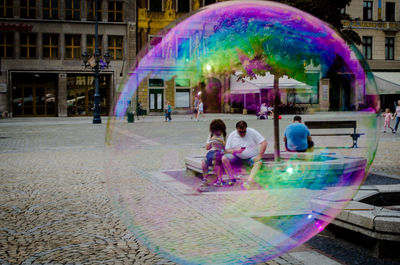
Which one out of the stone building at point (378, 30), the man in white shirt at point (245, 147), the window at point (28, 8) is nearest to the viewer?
the man in white shirt at point (245, 147)

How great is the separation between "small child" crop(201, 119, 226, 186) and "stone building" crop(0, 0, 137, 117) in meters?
34.2

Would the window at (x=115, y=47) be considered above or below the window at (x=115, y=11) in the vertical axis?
below

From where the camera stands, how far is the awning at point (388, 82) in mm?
40625

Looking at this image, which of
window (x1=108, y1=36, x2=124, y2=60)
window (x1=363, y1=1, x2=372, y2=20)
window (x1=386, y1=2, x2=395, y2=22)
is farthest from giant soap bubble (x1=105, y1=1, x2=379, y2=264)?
window (x1=386, y1=2, x2=395, y2=22)

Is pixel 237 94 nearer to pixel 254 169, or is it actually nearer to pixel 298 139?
pixel 254 169

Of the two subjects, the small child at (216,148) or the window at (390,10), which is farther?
the window at (390,10)

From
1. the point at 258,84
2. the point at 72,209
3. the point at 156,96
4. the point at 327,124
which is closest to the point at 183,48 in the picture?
the point at 258,84

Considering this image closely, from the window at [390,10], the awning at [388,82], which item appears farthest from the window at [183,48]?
the window at [390,10]

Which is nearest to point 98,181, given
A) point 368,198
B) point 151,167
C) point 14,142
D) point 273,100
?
point 151,167

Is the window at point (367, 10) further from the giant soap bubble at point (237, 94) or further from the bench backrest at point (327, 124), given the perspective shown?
the giant soap bubble at point (237, 94)

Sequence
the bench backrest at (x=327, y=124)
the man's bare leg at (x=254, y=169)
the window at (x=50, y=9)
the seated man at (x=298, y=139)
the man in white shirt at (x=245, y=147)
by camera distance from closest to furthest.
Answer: the man in white shirt at (x=245, y=147) → the man's bare leg at (x=254, y=169) → the seated man at (x=298, y=139) → the bench backrest at (x=327, y=124) → the window at (x=50, y=9)

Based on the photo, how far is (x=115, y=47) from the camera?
46219 millimetres

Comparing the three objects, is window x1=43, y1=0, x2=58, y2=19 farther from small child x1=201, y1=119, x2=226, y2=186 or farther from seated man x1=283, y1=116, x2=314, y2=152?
small child x1=201, y1=119, x2=226, y2=186

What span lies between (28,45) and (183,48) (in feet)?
130
